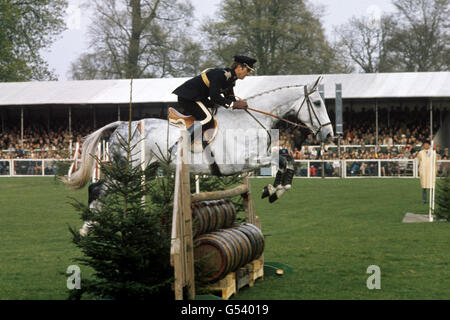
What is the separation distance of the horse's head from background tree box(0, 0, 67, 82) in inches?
1421

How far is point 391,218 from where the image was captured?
13.4 meters

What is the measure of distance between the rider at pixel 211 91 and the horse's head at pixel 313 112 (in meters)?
0.83

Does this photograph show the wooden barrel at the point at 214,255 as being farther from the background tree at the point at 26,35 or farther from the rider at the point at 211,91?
the background tree at the point at 26,35

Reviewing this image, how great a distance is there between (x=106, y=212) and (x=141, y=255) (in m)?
0.46

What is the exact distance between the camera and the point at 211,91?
7.01 metres

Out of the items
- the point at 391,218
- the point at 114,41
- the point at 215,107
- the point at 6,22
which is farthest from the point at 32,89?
the point at 215,107

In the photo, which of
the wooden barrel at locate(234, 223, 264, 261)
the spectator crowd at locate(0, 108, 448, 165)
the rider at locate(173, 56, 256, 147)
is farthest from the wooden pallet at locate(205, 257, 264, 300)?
the spectator crowd at locate(0, 108, 448, 165)

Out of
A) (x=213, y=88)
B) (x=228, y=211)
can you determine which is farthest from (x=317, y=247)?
(x=213, y=88)

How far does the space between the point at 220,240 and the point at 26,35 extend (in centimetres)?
4019

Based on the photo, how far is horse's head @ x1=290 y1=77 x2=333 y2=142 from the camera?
7816mm

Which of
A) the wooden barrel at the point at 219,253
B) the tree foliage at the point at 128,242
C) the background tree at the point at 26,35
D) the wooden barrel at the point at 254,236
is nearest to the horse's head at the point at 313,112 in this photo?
the wooden barrel at the point at 254,236

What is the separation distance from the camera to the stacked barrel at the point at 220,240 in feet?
19.3

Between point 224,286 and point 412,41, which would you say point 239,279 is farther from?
point 412,41

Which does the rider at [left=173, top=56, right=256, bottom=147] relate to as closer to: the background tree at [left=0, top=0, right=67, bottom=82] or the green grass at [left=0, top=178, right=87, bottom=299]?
the green grass at [left=0, top=178, right=87, bottom=299]
